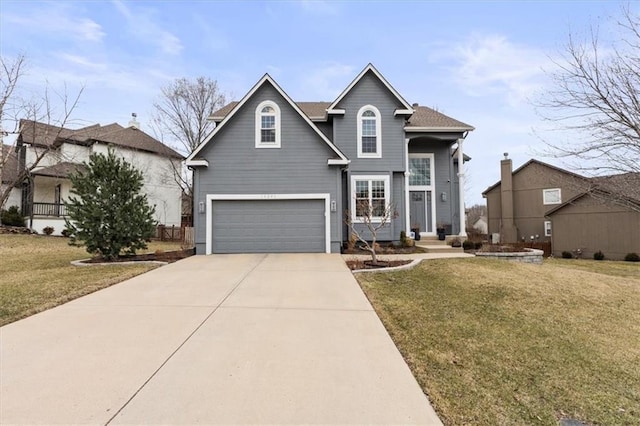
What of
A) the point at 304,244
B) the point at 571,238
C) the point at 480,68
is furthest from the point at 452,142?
the point at 571,238

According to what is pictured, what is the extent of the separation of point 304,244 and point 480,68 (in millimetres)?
10396

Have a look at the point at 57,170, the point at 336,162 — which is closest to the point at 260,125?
the point at 336,162

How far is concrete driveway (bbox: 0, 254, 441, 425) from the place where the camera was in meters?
2.92

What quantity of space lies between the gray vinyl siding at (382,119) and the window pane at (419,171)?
80.6 inches

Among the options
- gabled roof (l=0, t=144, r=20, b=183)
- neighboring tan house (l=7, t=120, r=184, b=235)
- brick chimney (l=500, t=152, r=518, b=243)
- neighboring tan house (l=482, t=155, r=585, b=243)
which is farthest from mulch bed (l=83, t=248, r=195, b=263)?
brick chimney (l=500, t=152, r=518, b=243)

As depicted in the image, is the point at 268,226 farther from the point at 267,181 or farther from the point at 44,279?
the point at 44,279

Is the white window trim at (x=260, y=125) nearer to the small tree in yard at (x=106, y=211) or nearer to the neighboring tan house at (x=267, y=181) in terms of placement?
the neighboring tan house at (x=267, y=181)

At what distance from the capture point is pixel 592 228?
69.6ft

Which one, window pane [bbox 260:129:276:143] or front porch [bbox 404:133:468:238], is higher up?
window pane [bbox 260:129:276:143]

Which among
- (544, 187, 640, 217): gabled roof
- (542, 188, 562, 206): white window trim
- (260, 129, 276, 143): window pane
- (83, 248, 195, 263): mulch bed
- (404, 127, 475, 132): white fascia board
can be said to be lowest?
(83, 248, 195, 263): mulch bed

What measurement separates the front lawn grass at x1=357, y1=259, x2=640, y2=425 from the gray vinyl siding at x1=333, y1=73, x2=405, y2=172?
327 inches

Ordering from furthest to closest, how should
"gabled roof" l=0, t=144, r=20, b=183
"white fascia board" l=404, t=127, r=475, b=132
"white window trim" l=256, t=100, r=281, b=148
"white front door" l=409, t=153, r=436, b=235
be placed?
"gabled roof" l=0, t=144, r=20, b=183 → "white front door" l=409, t=153, r=436, b=235 → "white fascia board" l=404, t=127, r=475, b=132 → "white window trim" l=256, t=100, r=281, b=148

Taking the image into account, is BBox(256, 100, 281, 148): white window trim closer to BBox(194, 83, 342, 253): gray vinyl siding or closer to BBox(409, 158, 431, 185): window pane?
BBox(194, 83, 342, 253): gray vinyl siding

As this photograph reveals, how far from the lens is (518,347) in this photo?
175 inches
